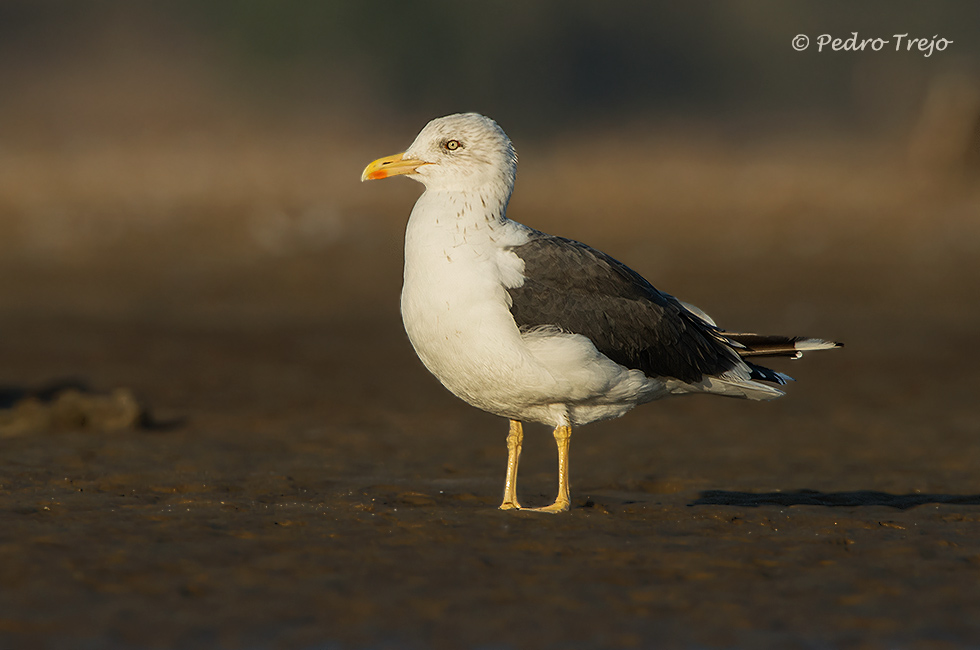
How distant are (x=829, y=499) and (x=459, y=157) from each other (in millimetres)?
3522

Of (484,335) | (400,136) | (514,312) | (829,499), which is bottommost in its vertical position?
(829,499)

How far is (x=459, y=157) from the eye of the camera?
307 inches

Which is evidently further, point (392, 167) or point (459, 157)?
point (392, 167)

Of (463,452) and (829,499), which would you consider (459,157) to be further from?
(463,452)

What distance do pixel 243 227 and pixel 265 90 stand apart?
37865 millimetres

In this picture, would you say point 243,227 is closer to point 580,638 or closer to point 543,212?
point 543,212

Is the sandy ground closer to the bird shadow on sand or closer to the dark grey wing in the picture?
the bird shadow on sand

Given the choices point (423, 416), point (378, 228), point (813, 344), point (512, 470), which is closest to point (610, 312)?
point (512, 470)

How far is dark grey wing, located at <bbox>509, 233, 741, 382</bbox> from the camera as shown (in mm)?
7508

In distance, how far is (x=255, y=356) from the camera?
1688 centimetres

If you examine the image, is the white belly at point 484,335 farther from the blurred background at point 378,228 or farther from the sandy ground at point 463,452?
the blurred background at point 378,228

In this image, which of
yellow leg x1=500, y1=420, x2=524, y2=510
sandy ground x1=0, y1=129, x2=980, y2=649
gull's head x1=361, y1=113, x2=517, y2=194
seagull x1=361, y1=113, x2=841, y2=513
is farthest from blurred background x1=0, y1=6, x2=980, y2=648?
gull's head x1=361, y1=113, x2=517, y2=194

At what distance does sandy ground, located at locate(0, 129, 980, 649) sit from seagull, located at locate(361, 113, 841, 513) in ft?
2.49

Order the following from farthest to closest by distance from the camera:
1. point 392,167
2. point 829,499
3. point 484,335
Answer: point 829,499 < point 392,167 < point 484,335
